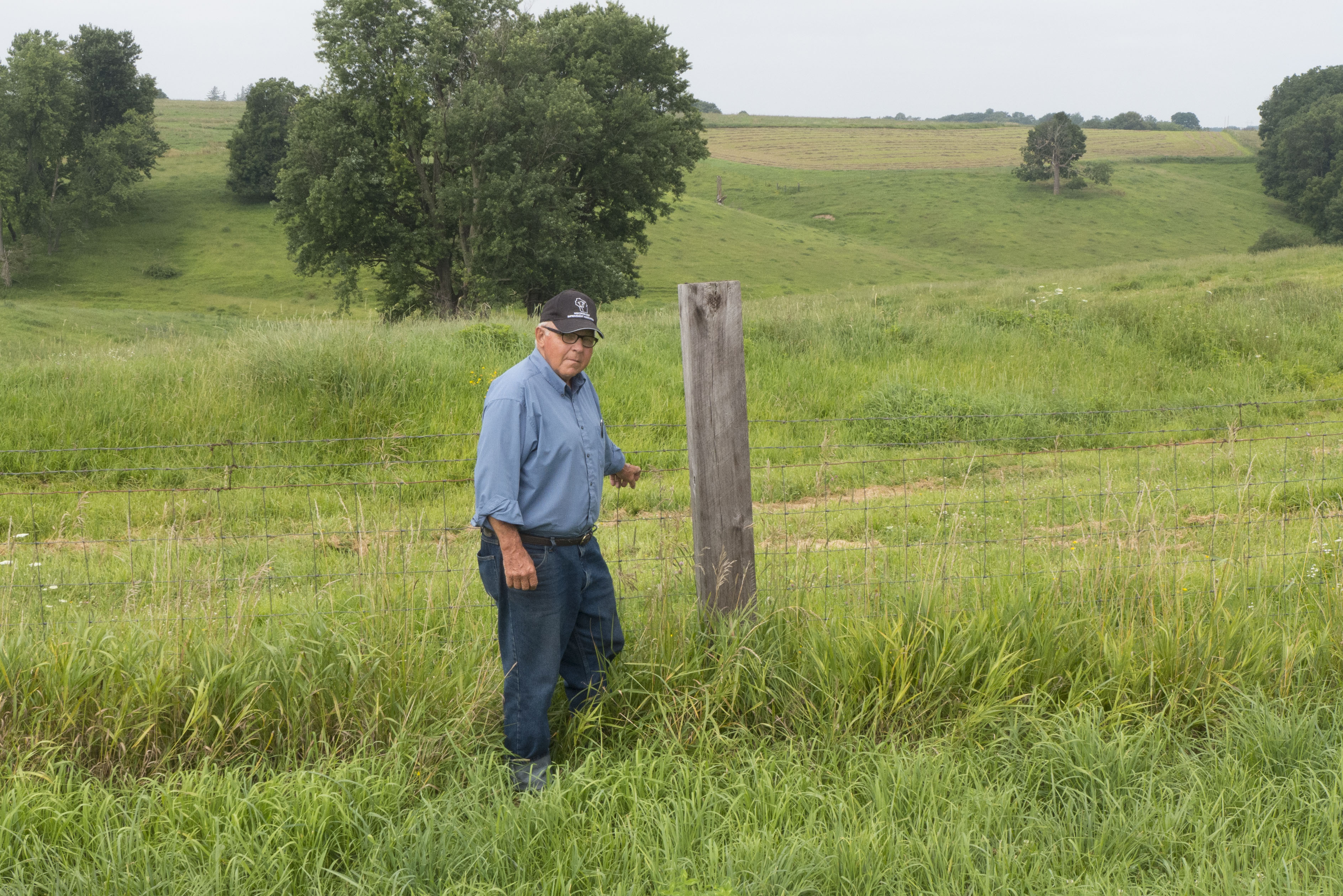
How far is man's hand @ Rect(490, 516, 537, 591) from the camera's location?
137 inches

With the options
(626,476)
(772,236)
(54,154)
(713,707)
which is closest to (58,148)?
(54,154)

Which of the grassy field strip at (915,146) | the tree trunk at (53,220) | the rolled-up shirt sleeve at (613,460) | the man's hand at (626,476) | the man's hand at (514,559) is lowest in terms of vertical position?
the man's hand at (514,559)

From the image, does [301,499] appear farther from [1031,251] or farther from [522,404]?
[1031,251]

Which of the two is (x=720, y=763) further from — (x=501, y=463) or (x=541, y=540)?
(x=501, y=463)

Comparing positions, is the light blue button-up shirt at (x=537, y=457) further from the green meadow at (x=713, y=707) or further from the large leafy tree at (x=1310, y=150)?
the large leafy tree at (x=1310, y=150)

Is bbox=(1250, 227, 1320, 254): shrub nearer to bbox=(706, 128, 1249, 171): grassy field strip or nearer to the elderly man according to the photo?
bbox=(706, 128, 1249, 171): grassy field strip

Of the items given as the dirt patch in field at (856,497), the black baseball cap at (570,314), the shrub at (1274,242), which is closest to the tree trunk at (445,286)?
the dirt patch in field at (856,497)

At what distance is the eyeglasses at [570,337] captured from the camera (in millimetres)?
3668

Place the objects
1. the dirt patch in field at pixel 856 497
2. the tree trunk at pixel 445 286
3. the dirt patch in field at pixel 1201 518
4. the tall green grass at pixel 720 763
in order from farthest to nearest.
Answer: the tree trunk at pixel 445 286
the dirt patch in field at pixel 856 497
the dirt patch in field at pixel 1201 518
the tall green grass at pixel 720 763

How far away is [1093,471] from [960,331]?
5184 millimetres

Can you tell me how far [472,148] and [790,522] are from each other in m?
20.8

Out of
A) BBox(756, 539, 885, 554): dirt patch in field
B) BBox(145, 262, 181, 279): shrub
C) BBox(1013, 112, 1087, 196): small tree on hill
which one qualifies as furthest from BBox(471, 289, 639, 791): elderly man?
BBox(1013, 112, 1087, 196): small tree on hill

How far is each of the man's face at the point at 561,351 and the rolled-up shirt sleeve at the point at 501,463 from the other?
10.6 inches

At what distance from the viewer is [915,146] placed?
98.9m
